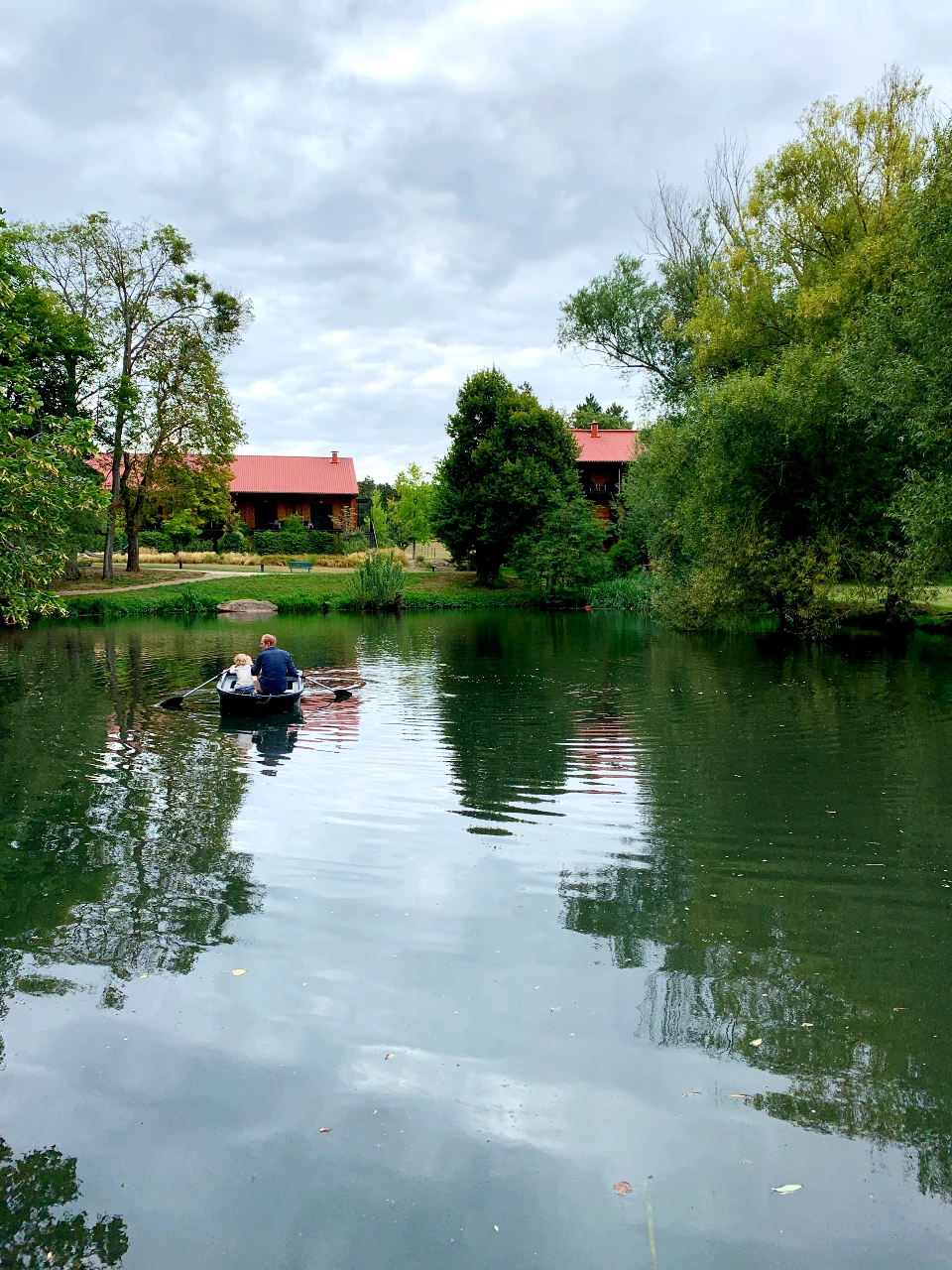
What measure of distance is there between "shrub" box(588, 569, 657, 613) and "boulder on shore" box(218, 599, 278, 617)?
16801 mm

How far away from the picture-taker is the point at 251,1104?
185 inches

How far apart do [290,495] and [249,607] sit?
970 inches

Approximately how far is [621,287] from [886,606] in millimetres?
19413

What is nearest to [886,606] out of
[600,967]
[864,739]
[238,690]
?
[864,739]

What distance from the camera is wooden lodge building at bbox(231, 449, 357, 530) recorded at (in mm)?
66875

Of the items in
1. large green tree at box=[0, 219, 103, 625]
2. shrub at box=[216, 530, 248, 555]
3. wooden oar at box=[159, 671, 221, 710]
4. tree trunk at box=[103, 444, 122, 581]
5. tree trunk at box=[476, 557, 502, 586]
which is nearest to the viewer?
large green tree at box=[0, 219, 103, 625]

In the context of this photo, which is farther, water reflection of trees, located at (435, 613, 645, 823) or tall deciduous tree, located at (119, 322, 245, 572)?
tall deciduous tree, located at (119, 322, 245, 572)

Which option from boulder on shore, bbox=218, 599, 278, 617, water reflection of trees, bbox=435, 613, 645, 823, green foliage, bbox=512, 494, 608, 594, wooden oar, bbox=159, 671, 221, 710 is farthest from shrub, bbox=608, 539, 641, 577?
wooden oar, bbox=159, 671, 221, 710

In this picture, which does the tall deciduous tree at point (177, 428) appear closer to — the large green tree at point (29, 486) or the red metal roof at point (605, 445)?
the red metal roof at point (605, 445)

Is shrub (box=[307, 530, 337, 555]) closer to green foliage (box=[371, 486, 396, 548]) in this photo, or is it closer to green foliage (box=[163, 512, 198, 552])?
green foliage (box=[371, 486, 396, 548])

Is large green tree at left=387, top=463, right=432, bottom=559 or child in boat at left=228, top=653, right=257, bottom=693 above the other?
large green tree at left=387, top=463, right=432, bottom=559

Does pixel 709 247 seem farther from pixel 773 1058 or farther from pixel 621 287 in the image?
pixel 773 1058

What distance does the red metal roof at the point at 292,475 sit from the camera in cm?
6688

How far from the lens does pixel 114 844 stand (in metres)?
8.95
